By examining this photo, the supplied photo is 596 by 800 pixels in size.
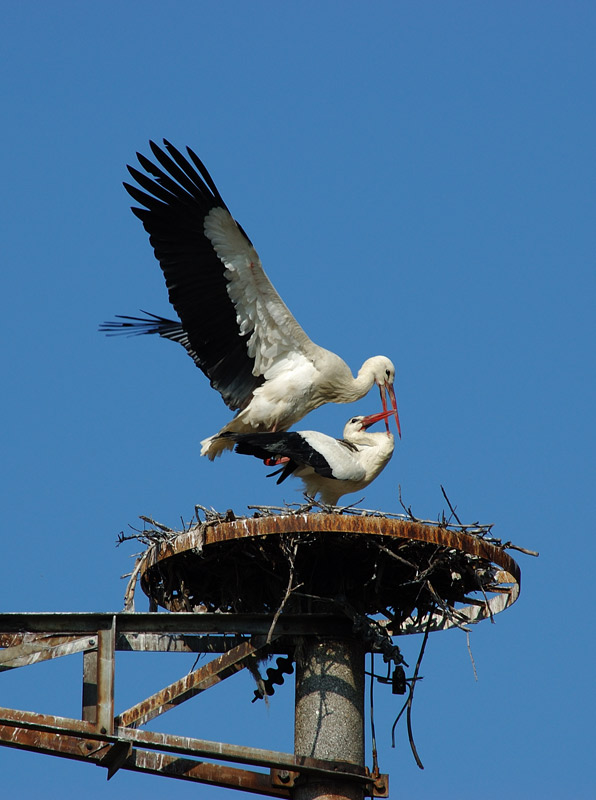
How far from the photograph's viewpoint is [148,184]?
519 inches

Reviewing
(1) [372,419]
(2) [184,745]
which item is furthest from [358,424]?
(2) [184,745]

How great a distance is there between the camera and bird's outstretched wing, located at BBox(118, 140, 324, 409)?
13.2 metres

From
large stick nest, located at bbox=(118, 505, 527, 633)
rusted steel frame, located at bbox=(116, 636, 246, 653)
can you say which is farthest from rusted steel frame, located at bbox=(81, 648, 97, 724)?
large stick nest, located at bbox=(118, 505, 527, 633)

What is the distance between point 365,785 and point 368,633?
3.76ft

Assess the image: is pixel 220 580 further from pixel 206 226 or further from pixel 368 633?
pixel 206 226

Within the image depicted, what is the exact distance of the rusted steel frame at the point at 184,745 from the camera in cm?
895

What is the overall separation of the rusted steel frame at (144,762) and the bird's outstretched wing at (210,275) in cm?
475

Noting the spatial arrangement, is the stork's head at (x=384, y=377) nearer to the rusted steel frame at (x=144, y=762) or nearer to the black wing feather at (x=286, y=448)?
the black wing feather at (x=286, y=448)

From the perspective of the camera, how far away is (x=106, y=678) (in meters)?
9.46

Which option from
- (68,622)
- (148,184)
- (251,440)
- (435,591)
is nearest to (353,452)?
(251,440)

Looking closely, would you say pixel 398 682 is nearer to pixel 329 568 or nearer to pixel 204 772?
pixel 329 568

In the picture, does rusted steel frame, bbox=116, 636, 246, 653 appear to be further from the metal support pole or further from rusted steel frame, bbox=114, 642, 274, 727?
the metal support pole

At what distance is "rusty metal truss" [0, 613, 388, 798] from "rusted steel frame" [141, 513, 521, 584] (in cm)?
64

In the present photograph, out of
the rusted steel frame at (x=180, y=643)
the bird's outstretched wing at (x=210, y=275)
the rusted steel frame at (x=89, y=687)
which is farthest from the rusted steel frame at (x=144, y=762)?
the bird's outstretched wing at (x=210, y=275)
